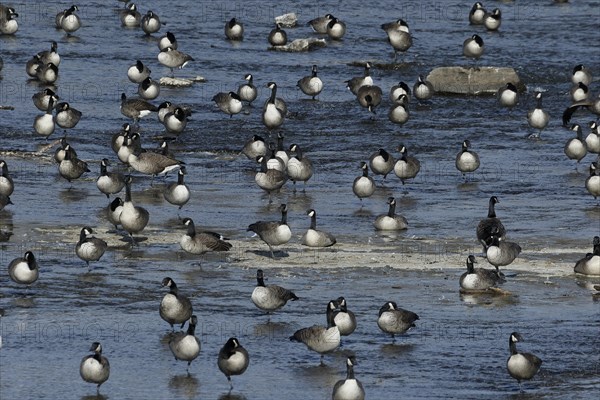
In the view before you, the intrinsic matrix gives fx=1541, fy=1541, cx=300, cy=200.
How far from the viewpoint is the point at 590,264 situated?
68.7 ft

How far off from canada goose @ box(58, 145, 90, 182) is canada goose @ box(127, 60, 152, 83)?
350 inches

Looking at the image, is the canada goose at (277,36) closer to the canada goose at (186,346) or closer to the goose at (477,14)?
the goose at (477,14)

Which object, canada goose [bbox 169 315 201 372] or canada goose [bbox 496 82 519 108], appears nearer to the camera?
canada goose [bbox 169 315 201 372]

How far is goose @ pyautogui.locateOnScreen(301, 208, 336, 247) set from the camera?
22.2 meters

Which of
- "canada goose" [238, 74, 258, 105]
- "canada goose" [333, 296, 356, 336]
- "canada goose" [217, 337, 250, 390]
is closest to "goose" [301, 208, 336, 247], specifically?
"canada goose" [333, 296, 356, 336]

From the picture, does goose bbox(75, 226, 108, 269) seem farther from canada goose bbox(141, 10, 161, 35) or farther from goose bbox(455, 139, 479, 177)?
canada goose bbox(141, 10, 161, 35)

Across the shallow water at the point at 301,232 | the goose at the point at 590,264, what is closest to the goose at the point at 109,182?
the shallow water at the point at 301,232

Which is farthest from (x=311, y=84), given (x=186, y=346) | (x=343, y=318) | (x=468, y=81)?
(x=186, y=346)

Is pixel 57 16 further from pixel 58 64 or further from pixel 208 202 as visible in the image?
pixel 208 202

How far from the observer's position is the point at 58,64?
36.0 m

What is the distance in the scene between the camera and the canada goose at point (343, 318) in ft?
58.2

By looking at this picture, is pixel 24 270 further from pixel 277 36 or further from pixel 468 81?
pixel 277 36

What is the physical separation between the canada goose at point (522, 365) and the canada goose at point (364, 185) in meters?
8.86

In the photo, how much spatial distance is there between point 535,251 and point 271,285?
4.98m
